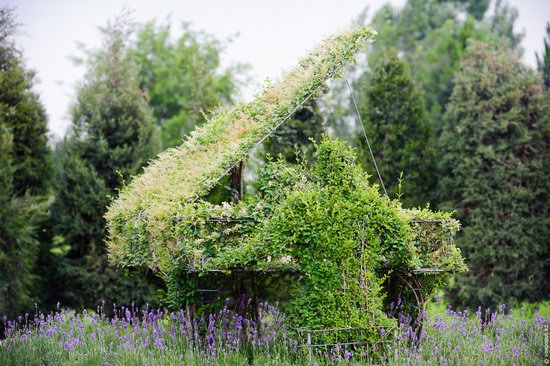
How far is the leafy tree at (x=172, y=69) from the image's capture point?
80.4 ft

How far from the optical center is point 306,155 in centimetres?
1606

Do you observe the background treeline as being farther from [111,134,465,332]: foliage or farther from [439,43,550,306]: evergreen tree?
[111,134,465,332]: foliage

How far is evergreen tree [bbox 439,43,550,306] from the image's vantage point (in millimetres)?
14938

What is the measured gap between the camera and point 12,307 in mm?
13484

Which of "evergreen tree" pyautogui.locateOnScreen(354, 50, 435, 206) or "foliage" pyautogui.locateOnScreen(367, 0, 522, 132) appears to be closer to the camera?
"evergreen tree" pyautogui.locateOnScreen(354, 50, 435, 206)

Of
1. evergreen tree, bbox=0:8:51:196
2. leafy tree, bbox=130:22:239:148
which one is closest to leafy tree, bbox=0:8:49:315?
evergreen tree, bbox=0:8:51:196

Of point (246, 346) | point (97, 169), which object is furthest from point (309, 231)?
point (97, 169)

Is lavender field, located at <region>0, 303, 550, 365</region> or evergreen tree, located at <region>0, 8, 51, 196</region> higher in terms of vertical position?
evergreen tree, located at <region>0, 8, 51, 196</region>

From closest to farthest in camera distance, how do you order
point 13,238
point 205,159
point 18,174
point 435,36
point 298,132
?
point 205,159, point 13,238, point 18,174, point 298,132, point 435,36

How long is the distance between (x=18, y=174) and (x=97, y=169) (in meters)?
1.94

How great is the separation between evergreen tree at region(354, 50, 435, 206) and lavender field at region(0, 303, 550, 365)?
22.5ft

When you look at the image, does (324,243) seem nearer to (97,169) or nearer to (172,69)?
(97,169)

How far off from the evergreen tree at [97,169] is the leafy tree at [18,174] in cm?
73

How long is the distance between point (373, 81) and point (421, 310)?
1002 cm
